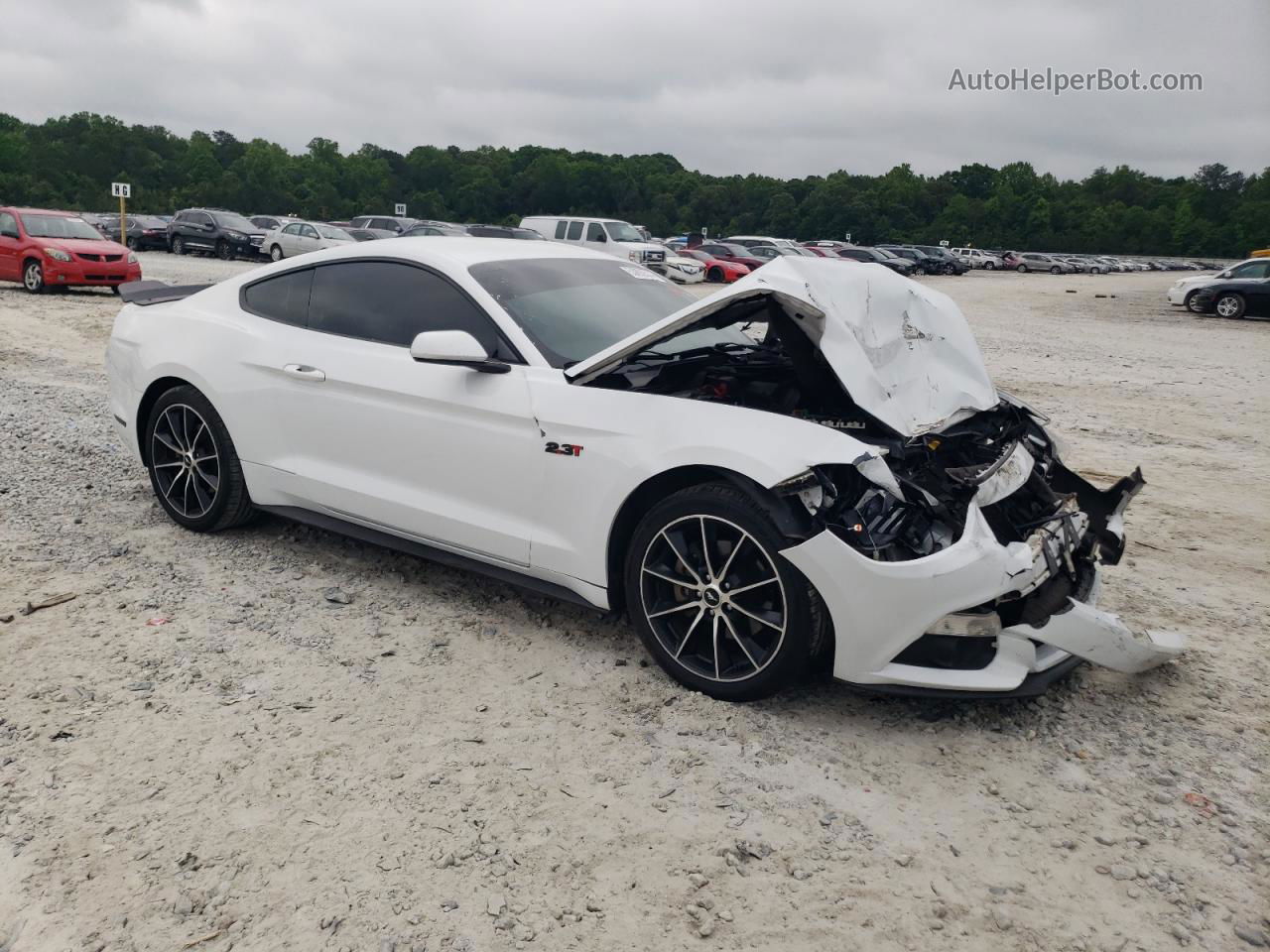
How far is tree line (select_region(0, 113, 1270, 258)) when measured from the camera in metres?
92.6

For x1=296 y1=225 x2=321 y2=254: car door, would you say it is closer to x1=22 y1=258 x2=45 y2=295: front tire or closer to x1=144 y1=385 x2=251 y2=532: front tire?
x1=22 y1=258 x2=45 y2=295: front tire

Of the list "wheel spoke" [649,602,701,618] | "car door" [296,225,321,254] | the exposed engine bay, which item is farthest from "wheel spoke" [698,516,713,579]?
"car door" [296,225,321,254]

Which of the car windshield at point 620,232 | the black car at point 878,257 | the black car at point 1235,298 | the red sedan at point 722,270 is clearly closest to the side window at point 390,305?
the car windshield at point 620,232

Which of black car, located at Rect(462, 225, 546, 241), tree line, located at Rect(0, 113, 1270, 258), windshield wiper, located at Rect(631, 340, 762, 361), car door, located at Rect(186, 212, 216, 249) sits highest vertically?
tree line, located at Rect(0, 113, 1270, 258)

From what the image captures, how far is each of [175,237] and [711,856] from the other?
35105 mm

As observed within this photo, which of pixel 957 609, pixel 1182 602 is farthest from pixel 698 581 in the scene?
pixel 1182 602

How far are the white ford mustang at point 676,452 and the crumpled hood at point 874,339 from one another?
0.05ft

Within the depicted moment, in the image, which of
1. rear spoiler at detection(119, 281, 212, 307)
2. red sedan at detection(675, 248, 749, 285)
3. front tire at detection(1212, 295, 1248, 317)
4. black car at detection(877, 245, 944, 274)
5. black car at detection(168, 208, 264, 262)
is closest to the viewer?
rear spoiler at detection(119, 281, 212, 307)

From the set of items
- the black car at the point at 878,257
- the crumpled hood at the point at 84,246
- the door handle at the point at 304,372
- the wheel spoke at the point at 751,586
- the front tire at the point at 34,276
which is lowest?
the wheel spoke at the point at 751,586

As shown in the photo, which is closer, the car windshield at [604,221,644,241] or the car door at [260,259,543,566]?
the car door at [260,259,543,566]

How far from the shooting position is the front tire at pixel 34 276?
1683cm

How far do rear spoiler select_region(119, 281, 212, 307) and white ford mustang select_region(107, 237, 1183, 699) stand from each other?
15.0 inches

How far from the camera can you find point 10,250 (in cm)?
1703

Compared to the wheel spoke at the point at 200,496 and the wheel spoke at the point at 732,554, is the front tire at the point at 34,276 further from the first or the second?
the wheel spoke at the point at 732,554
